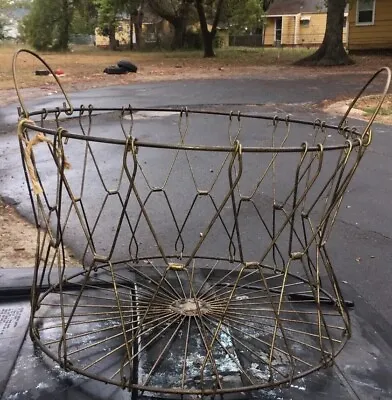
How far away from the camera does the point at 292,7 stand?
1827 inches

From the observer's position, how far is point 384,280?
393 centimetres

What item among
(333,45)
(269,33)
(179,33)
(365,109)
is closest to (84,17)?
(179,33)

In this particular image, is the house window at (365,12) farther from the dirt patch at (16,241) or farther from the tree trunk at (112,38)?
the dirt patch at (16,241)

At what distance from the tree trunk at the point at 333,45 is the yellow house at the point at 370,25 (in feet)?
17.3

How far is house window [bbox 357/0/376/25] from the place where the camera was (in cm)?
2757

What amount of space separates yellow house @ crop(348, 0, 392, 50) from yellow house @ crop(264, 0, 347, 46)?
17.7 meters

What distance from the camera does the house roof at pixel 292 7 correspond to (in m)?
45.9

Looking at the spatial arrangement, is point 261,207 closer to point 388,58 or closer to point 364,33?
point 388,58

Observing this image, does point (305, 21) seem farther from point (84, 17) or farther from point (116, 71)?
point (116, 71)

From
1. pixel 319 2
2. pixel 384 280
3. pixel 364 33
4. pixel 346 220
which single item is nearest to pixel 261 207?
pixel 346 220

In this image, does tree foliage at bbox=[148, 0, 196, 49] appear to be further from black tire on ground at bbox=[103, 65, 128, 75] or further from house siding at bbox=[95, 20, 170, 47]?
black tire on ground at bbox=[103, 65, 128, 75]

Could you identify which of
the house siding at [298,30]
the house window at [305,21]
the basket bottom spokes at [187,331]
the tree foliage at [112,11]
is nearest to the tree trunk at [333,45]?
the tree foliage at [112,11]

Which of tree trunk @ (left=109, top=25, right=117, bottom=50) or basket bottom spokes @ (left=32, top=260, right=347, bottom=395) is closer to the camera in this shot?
basket bottom spokes @ (left=32, top=260, right=347, bottom=395)

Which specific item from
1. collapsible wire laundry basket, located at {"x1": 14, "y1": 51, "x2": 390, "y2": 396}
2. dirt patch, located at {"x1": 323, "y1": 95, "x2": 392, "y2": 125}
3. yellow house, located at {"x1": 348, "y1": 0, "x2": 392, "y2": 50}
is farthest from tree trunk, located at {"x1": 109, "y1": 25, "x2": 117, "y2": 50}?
collapsible wire laundry basket, located at {"x1": 14, "y1": 51, "x2": 390, "y2": 396}
